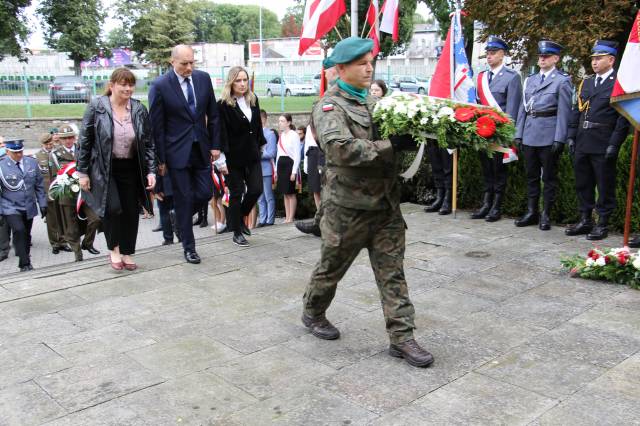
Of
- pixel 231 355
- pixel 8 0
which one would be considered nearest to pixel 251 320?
pixel 231 355

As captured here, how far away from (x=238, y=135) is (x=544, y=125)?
365 centimetres

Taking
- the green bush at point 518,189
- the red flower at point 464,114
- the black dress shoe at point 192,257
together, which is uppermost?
the red flower at point 464,114

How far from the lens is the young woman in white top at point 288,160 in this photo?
10414 millimetres

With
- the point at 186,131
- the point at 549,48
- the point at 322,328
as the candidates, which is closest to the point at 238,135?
the point at 186,131

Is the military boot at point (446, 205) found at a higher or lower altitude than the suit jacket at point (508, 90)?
lower

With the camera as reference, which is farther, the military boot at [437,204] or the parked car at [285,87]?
the parked car at [285,87]

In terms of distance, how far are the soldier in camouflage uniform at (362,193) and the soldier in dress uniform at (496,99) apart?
434 cm

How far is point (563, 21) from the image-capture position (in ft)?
32.4

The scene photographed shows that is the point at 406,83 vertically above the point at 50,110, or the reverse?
the point at 406,83

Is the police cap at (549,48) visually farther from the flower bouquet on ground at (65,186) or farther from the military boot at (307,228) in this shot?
the flower bouquet on ground at (65,186)

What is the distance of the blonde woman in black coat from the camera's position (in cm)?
708

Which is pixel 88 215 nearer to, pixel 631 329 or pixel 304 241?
pixel 304 241

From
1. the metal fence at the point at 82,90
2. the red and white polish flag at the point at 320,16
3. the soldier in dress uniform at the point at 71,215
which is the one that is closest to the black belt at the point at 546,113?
the red and white polish flag at the point at 320,16

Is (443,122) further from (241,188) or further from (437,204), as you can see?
(437,204)
